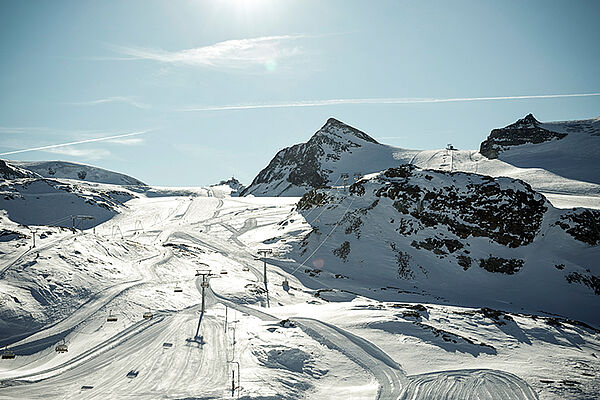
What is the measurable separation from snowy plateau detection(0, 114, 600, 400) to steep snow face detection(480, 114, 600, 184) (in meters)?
1.26

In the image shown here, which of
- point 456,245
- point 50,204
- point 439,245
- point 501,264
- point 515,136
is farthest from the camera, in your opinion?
point 515,136

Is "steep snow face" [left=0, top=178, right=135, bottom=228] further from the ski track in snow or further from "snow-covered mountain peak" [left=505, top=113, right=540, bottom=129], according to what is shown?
"snow-covered mountain peak" [left=505, top=113, right=540, bottom=129]

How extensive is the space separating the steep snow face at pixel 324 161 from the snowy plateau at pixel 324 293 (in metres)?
47.7

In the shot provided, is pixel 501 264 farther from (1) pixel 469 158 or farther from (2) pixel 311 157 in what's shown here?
(2) pixel 311 157

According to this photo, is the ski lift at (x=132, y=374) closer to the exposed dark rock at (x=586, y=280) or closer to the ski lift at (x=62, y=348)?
the ski lift at (x=62, y=348)

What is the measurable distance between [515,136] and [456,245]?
90.1m

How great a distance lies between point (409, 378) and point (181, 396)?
35.5 ft

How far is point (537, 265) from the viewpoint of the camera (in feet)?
159

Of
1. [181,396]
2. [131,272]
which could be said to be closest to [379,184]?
[131,272]

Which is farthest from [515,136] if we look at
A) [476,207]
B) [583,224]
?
[476,207]

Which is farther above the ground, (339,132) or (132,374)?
(339,132)

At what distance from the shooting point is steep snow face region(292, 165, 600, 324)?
44.1 metres

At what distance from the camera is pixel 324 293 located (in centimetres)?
3859

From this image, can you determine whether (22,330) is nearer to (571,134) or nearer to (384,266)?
(384,266)
